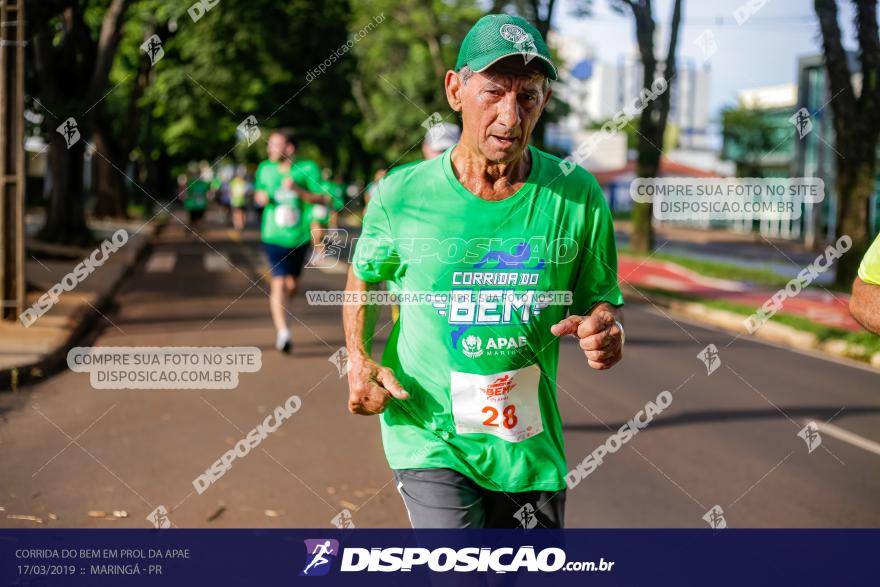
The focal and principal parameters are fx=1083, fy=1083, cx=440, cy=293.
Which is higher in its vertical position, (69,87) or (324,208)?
(69,87)

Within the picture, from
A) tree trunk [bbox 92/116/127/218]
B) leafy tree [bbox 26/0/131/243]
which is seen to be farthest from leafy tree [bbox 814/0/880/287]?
tree trunk [bbox 92/116/127/218]

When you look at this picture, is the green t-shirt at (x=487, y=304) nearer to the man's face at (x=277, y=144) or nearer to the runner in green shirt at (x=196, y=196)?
the man's face at (x=277, y=144)

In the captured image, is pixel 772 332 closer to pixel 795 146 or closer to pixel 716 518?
pixel 716 518

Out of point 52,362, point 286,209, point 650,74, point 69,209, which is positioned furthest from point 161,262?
point 52,362

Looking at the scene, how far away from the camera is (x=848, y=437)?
7.88m

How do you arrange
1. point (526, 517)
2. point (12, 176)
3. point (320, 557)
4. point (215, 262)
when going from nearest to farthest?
A: point (526, 517), point (320, 557), point (12, 176), point (215, 262)

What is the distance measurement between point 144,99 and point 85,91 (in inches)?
497

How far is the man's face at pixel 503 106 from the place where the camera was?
2.94 meters

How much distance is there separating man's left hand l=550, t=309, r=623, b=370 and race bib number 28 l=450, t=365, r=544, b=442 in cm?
25

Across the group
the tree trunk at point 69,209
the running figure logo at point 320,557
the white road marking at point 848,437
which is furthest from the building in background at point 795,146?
the running figure logo at point 320,557

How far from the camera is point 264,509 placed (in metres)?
5.54

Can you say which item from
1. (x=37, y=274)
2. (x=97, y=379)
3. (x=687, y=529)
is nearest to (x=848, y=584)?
(x=687, y=529)

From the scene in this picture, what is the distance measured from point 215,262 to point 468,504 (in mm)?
20368

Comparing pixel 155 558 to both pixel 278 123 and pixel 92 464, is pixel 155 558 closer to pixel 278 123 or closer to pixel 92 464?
pixel 92 464
